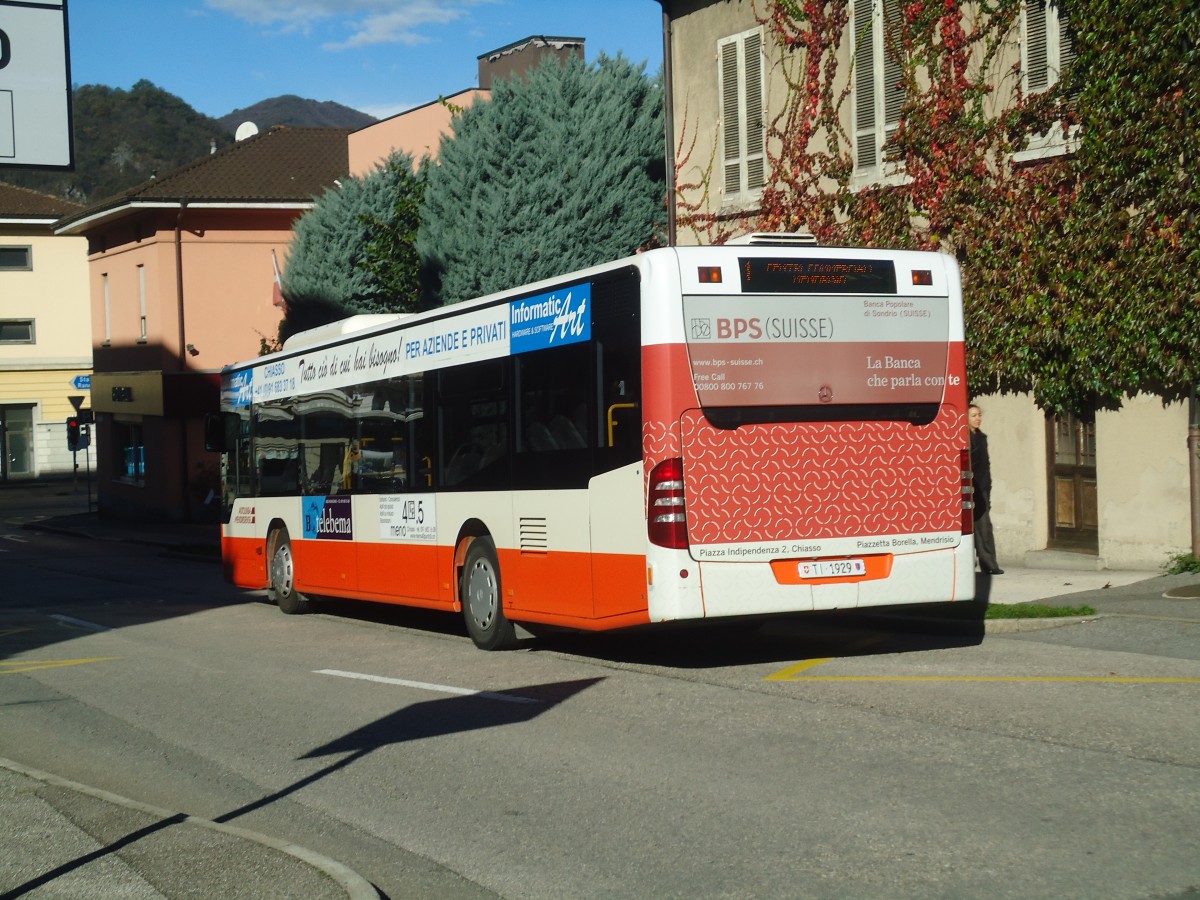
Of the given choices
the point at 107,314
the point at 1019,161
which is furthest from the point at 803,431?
the point at 107,314

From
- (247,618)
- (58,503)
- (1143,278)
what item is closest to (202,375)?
(58,503)

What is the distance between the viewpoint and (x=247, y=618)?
18172mm

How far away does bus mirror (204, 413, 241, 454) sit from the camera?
20.4m

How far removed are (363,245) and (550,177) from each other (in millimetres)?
7619

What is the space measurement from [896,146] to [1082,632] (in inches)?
381

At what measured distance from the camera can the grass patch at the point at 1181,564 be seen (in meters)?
16.4

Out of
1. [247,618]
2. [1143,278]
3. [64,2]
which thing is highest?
[64,2]

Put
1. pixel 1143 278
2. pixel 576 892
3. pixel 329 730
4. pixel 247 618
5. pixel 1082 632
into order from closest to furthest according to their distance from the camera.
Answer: pixel 576 892 < pixel 329 730 < pixel 1082 632 < pixel 1143 278 < pixel 247 618

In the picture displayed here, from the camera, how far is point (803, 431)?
11133 mm

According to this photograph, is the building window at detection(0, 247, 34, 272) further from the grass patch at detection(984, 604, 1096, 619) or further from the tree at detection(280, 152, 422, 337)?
the grass patch at detection(984, 604, 1096, 619)

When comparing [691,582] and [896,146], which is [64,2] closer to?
[691,582]

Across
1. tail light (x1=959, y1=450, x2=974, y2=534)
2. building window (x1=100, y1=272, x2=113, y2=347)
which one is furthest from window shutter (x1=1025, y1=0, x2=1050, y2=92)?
building window (x1=100, y1=272, x2=113, y2=347)

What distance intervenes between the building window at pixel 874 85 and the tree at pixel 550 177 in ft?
27.5

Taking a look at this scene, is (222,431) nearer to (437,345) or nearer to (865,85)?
(437,345)
